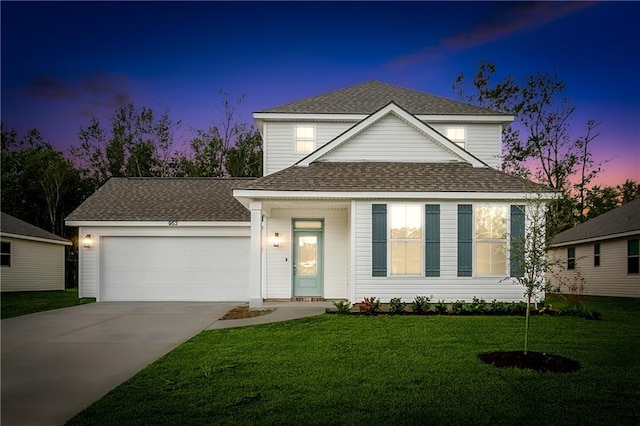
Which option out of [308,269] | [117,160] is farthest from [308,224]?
[117,160]

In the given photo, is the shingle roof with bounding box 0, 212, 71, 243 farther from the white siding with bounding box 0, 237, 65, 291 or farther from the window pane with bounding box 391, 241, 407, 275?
the window pane with bounding box 391, 241, 407, 275

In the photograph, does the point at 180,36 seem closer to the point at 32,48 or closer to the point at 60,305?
the point at 32,48

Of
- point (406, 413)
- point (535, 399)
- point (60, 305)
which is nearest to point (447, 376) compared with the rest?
point (535, 399)

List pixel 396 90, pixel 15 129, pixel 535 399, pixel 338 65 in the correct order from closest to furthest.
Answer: pixel 535 399
pixel 396 90
pixel 338 65
pixel 15 129

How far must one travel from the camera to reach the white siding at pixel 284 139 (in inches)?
672

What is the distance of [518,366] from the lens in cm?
703

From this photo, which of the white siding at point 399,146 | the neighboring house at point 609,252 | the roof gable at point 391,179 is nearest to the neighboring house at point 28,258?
the roof gable at point 391,179

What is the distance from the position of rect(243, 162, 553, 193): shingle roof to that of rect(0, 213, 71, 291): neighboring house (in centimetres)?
1548

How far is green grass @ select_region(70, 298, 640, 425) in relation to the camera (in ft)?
16.7

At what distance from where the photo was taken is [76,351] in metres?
8.49

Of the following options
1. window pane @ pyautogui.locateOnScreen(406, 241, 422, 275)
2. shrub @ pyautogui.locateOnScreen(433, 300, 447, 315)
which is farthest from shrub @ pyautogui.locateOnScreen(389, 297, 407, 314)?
window pane @ pyautogui.locateOnScreen(406, 241, 422, 275)

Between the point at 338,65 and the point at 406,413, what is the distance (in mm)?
18204

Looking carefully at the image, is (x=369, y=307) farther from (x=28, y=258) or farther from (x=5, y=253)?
(x=28, y=258)

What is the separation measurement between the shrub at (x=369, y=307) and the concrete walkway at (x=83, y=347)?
1.16m
